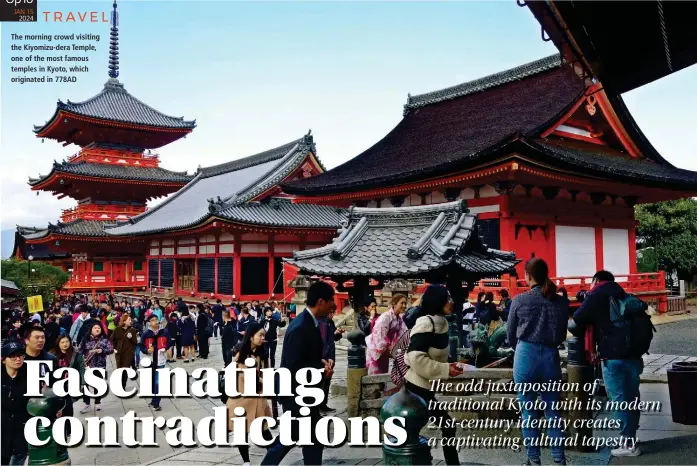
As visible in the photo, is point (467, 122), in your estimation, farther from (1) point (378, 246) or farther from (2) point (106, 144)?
(2) point (106, 144)

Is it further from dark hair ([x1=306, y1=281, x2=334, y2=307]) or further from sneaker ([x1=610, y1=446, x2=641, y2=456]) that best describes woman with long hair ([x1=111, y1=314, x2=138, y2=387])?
sneaker ([x1=610, y1=446, x2=641, y2=456])

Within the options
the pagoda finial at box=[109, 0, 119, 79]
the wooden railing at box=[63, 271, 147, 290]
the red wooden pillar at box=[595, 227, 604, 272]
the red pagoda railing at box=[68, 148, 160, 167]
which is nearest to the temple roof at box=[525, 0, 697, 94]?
the red wooden pillar at box=[595, 227, 604, 272]

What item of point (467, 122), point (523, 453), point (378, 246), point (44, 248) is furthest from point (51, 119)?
point (523, 453)

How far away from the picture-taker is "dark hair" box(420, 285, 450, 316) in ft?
14.9

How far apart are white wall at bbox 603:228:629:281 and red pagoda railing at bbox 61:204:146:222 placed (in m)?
29.8

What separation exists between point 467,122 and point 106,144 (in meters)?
26.1

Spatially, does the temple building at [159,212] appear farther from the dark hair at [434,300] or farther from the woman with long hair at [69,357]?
the dark hair at [434,300]

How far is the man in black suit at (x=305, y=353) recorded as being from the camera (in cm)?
462

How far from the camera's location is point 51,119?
1469 inches

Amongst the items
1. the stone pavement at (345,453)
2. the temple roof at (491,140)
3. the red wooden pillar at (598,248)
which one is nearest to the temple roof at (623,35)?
the stone pavement at (345,453)

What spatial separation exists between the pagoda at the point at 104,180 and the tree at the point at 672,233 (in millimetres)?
28568

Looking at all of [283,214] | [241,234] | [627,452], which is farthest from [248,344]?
[283,214]

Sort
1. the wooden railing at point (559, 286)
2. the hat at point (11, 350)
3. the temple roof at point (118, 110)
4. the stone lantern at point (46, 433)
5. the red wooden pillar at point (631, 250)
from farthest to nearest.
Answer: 1. the temple roof at point (118, 110)
2. the red wooden pillar at point (631, 250)
3. the wooden railing at point (559, 286)
4. the hat at point (11, 350)
5. the stone lantern at point (46, 433)

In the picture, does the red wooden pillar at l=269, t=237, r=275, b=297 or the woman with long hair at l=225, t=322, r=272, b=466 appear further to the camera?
the red wooden pillar at l=269, t=237, r=275, b=297
